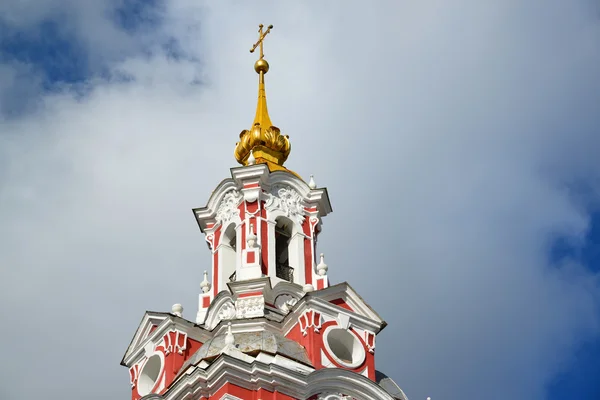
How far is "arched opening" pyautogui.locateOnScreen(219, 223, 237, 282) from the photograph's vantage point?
37.4m

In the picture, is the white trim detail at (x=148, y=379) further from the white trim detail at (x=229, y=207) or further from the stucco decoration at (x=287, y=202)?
the stucco decoration at (x=287, y=202)

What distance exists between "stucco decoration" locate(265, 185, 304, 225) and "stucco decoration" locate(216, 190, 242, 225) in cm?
96

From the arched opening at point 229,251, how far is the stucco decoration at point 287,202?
4.39 feet

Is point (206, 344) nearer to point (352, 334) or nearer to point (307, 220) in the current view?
point (352, 334)

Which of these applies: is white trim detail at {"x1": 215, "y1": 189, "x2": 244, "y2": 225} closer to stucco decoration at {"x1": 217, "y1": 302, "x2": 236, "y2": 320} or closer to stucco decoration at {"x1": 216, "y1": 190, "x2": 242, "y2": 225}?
stucco decoration at {"x1": 216, "y1": 190, "x2": 242, "y2": 225}

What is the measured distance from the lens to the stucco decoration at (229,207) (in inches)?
1489

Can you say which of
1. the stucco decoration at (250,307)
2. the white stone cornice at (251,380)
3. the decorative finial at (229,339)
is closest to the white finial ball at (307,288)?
the stucco decoration at (250,307)

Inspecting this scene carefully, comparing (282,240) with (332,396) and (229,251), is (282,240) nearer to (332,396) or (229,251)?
(229,251)

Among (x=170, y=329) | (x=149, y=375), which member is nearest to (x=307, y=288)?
(x=170, y=329)

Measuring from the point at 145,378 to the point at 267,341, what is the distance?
13.9ft

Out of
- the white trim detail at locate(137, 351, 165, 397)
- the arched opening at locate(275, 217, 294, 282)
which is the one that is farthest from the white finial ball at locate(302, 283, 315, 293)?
the white trim detail at locate(137, 351, 165, 397)

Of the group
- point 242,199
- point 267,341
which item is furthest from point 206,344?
point 242,199

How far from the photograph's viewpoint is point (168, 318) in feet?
112

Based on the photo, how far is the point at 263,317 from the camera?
33625 millimetres
